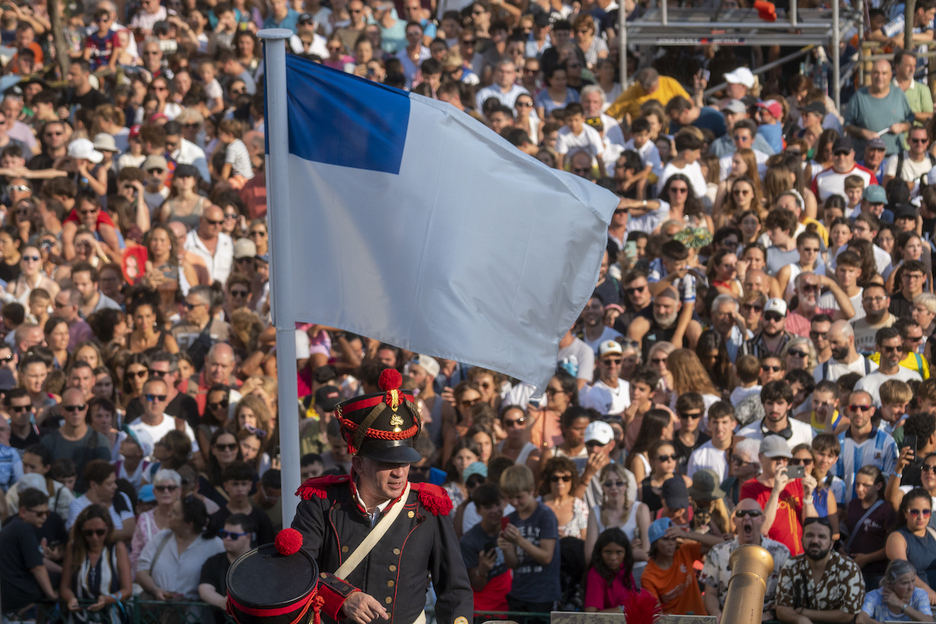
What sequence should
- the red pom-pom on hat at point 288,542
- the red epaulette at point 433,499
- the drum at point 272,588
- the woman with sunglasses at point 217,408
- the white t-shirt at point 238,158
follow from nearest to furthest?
1. the drum at point 272,588
2. the red pom-pom on hat at point 288,542
3. the red epaulette at point 433,499
4. the woman with sunglasses at point 217,408
5. the white t-shirt at point 238,158

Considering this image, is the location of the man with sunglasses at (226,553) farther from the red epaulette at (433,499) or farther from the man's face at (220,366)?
the red epaulette at (433,499)

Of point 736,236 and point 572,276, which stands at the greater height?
point 572,276

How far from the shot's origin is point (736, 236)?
1227 cm

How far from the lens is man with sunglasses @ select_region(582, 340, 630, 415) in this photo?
10367mm

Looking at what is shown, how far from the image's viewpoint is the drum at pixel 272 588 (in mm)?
4039

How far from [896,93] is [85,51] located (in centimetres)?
1063

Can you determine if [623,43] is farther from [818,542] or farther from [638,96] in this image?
[818,542]

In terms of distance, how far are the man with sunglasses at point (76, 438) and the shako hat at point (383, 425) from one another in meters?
5.52

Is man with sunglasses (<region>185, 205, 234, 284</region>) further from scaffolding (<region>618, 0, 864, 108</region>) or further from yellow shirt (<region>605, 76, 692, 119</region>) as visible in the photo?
scaffolding (<region>618, 0, 864, 108</region>)

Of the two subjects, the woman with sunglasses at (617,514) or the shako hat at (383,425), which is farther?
the woman with sunglasses at (617,514)

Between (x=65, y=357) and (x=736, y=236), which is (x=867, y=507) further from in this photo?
(x=65, y=357)

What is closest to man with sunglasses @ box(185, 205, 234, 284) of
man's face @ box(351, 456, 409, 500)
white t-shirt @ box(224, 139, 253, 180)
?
white t-shirt @ box(224, 139, 253, 180)

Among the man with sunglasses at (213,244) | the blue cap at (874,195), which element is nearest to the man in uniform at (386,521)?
the man with sunglasses at (213,244)

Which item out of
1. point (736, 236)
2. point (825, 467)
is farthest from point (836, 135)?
point (825, 467)
